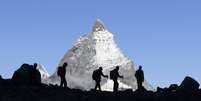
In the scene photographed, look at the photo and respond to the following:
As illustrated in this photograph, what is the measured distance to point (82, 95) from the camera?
2505 inches

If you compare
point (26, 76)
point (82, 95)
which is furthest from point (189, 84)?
point (26, 76)

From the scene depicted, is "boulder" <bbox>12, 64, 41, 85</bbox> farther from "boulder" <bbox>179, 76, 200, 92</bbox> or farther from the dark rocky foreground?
"boulder" <bbox>179, 76, 200, 92</bbox>

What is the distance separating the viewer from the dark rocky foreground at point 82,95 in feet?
205

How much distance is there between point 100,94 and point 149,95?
4.12 meters

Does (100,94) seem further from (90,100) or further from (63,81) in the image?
(63,81)

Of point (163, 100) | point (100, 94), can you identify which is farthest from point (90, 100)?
point (163, 100)

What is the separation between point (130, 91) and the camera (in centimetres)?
6456

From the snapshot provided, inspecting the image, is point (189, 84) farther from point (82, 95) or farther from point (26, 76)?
point (26, 76)

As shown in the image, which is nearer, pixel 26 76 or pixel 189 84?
pixel 189 84

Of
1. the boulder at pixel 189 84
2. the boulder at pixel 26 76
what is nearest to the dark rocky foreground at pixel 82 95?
the boulder at pixel 189 84

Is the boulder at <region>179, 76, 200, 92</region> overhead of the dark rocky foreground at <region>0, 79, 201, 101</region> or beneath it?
overhead

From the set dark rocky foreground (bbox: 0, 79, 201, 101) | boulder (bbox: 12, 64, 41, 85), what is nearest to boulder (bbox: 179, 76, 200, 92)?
dark rocky foreground (bbox: 0, 79, 201, 101)

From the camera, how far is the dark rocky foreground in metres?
62.5

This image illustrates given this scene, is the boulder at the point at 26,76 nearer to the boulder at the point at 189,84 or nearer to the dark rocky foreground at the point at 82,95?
the dark rocky foreground at the point at 82,95
